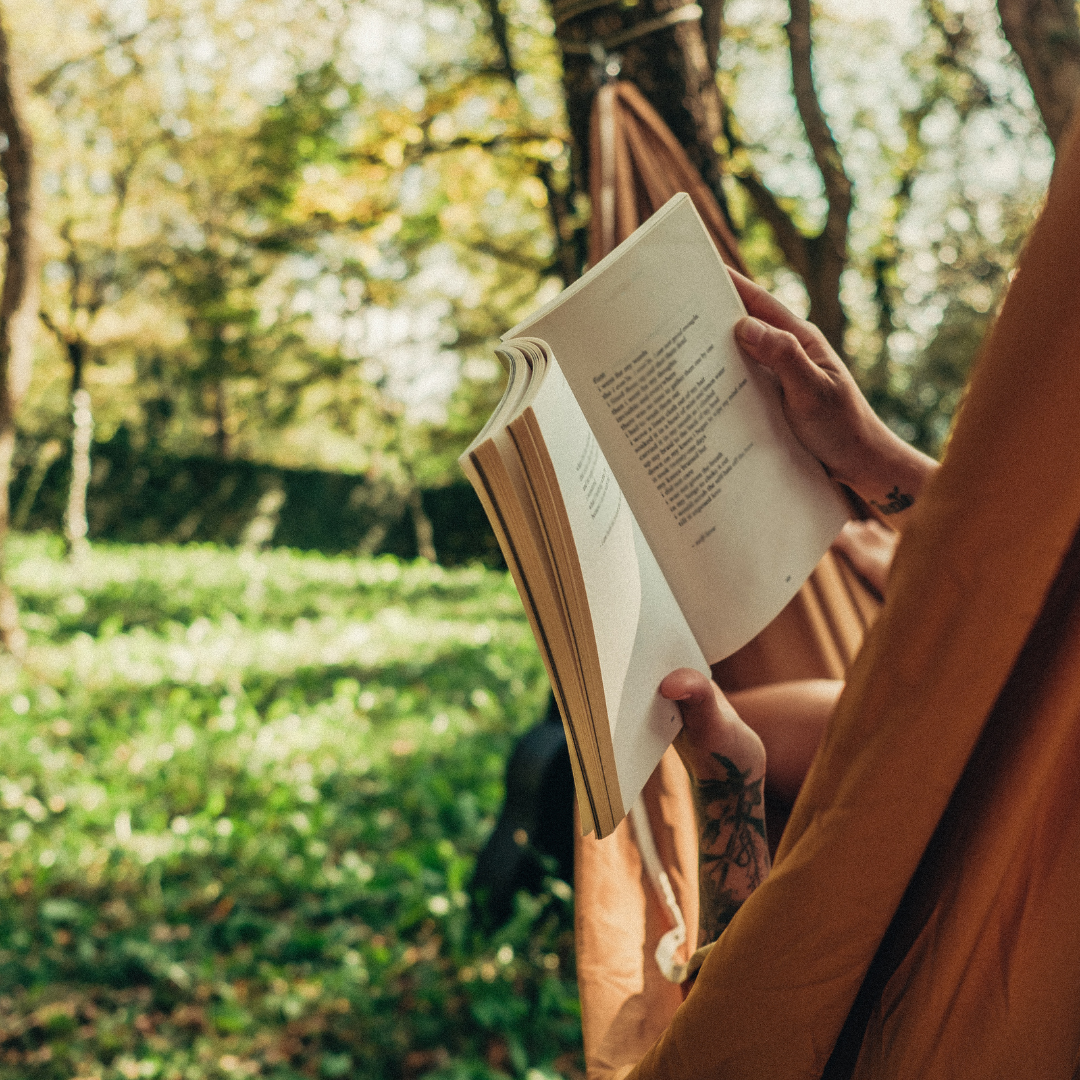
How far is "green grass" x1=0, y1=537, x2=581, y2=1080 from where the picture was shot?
1.76 metres

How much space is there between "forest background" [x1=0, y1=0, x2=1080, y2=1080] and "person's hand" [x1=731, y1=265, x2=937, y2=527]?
0.17 metres

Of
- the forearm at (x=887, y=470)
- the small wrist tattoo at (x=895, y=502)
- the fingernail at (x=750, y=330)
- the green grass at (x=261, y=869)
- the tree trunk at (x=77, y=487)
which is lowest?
the green grass at (x=261, y=869)

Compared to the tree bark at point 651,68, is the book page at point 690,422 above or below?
below

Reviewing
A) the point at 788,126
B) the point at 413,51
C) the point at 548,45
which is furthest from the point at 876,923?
the point at 788,126

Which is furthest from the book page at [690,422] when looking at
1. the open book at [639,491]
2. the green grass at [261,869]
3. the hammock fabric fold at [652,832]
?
the green grass at [261,869]

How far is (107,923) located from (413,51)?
5996mm

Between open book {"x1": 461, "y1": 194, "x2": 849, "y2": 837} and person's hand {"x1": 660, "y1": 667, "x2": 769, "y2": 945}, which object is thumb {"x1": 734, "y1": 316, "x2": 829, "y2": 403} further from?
person's hand {"x1": 660, "y1": 667, "x2": 769, "y2": 945}

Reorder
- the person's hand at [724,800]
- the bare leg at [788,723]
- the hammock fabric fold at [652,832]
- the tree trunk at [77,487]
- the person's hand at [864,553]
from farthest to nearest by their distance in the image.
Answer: the tree trunk at [77,487], the person's hand at [864,553], the bare leg at [788,723], the hammock fabric fold at [652,832], the person's hand at [724,800]

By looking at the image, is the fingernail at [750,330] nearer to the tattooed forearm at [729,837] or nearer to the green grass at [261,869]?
the tattooed forearm at [729,837]

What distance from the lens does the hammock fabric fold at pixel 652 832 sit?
34.2 inches

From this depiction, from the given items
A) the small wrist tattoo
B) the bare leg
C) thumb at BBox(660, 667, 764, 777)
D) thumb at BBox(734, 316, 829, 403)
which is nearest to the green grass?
the bare leg

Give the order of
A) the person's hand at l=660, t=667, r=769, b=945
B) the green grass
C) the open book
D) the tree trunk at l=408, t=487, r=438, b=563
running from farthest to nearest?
the tree trunk at l=408, t=487, r=438, b=563
the green grass
the person's hand at l=660, t=667, r=769, b=945
the open book

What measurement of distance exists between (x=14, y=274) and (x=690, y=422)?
3773 millimetres

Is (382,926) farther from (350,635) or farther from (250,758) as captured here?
(350,635)
